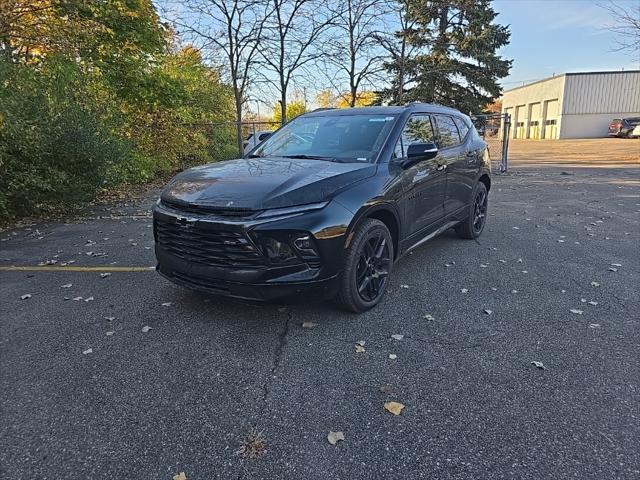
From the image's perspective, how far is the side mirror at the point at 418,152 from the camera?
3.84m

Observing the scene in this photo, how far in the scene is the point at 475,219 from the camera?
6.02m

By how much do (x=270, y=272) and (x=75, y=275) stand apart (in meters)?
2.92

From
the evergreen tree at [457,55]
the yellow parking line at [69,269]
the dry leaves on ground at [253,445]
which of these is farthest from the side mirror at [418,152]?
the evergreen tree at [457,55]

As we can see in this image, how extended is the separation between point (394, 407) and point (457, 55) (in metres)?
22.4

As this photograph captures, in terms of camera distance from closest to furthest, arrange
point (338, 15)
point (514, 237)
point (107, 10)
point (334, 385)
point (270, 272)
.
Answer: point (334, 385) → point (270, 272) → point (514, 237) → point (107, 10) → point (338, 15)

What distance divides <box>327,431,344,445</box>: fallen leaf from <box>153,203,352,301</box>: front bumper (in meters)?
1.09

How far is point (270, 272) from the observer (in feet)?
9.82

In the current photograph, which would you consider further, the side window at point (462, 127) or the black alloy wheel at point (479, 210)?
the black alloy wheel at point (479, 210)

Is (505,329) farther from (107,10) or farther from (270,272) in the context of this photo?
(107,10)

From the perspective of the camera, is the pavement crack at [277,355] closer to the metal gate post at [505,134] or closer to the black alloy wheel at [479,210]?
the black alloy wheel at [479,210]

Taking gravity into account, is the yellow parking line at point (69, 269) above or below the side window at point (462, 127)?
below

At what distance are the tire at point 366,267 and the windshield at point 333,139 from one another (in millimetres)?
691

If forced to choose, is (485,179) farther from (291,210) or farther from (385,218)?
(291,210)

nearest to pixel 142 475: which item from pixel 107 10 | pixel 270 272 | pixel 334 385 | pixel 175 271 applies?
pixel 334 385
